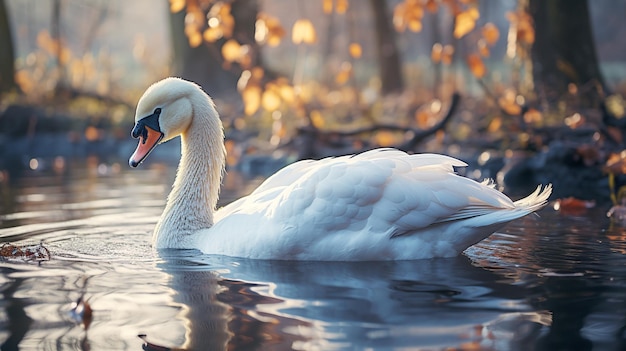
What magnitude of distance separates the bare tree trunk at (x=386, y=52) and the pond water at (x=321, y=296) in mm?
11462

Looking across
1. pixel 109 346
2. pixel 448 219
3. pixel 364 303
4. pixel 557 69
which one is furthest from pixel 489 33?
pixel 109 346

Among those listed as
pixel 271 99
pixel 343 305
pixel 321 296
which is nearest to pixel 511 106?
pixel 271 99

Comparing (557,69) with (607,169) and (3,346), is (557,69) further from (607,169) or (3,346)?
(3,346)

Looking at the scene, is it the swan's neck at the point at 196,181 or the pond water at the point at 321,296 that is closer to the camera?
the pond water at the point at 321,296

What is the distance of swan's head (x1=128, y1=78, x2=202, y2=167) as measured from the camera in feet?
19.5

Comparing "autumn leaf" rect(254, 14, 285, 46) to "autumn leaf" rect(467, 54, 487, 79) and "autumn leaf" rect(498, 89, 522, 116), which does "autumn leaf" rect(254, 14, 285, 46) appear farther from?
"autumn leaf" rect(498, 89, 522, 116)

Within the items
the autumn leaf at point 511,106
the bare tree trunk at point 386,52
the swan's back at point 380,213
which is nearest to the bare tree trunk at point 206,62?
the bare tree trunk at point 386,52

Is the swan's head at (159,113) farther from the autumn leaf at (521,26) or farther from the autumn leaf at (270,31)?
the autumn leaf at (521,26)

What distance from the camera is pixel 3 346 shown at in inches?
138

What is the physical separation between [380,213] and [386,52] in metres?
13.0

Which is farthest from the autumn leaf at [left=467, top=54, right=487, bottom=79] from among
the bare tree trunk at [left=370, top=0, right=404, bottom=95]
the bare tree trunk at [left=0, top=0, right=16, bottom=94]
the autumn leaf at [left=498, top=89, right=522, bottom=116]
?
the bare tree trunk at [left=0, top=0, right=16, bottom=94]

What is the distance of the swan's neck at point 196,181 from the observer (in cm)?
602

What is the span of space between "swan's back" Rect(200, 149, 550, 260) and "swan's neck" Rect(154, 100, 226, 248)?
844mm

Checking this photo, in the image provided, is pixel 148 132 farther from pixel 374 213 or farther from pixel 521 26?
pixel 521 26
